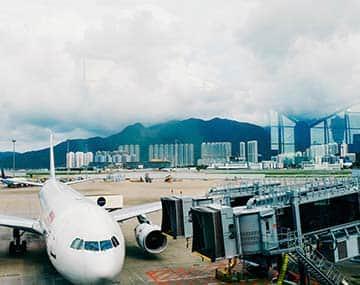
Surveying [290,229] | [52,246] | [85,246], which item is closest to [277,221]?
[290,229]

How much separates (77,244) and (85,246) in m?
0.45

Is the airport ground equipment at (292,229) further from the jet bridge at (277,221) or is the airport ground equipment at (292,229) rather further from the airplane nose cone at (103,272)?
the airplane nose cone at (103,272)

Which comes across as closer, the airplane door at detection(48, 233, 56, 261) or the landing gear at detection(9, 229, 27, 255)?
the airplane door at detection(48, 233, 56, 261)

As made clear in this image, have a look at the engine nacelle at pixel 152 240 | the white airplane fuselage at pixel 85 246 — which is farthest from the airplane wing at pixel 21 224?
the engine nacelle at pixel 152 240

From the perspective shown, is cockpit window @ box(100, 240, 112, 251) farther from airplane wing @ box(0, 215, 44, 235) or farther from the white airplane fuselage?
airplane wing @ box(0, 215, 44, 235)

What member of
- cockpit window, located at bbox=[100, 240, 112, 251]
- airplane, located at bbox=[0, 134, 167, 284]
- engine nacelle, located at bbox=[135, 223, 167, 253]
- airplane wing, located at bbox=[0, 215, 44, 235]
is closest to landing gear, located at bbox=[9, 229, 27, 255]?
airplane wing, located at bbox=[0, 215, 44, 235]

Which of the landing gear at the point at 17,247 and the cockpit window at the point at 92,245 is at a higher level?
the cockpit window at the point at 92,245

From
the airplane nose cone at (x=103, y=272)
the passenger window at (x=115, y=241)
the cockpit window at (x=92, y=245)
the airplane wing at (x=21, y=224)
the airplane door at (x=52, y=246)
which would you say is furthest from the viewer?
the airplane wing at (x=21, y=224)

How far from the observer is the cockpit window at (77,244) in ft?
59.2

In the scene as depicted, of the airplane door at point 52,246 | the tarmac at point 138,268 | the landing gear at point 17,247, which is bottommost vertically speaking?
the tarmac at point 138,268

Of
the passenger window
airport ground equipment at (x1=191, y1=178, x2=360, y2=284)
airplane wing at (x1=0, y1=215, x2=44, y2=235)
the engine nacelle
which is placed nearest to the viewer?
the passenger window

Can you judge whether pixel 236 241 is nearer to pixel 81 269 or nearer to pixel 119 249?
pixel 119 249

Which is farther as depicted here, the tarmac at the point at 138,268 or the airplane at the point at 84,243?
the tarmac at the point at 138,268

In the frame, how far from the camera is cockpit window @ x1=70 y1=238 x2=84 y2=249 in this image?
18047 mm
